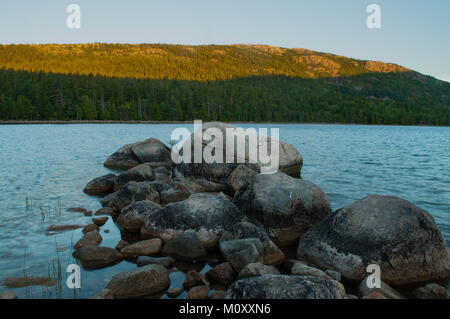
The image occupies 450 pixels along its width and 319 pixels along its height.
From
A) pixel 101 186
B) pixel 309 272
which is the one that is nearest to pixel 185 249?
pixel 309 272

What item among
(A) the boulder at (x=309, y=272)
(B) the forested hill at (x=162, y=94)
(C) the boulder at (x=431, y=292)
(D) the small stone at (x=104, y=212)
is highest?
(B) the forested hill at (x=162, y=94)

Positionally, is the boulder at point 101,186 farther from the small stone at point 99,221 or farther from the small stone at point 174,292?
the small stone at point 174,292

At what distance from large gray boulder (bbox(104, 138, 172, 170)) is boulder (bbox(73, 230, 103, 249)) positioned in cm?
1071

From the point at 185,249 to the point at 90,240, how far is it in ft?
7.46

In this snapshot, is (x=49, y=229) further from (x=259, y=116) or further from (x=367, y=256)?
(x=259, y=116)

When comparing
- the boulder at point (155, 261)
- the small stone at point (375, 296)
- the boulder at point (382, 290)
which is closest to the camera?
the small stone at point (375, 296)

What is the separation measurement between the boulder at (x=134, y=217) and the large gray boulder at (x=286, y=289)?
425cm

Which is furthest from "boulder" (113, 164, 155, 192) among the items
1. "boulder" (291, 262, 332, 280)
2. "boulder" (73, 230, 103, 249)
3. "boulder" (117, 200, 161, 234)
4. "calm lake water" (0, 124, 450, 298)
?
"boulder" (291, 262, 332, 280)

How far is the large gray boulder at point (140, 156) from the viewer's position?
1834 cm

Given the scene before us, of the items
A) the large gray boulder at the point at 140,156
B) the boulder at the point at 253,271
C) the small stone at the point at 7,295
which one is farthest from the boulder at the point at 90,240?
the large gray boulder at the point at 140,156

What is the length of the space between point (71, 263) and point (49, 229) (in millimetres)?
2467

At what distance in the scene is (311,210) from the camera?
8062 mm

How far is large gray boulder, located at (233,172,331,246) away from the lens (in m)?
7.79

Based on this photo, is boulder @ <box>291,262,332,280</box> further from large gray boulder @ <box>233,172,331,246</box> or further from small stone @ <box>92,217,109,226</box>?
small stone @ <box>92,217,109,226</box>
